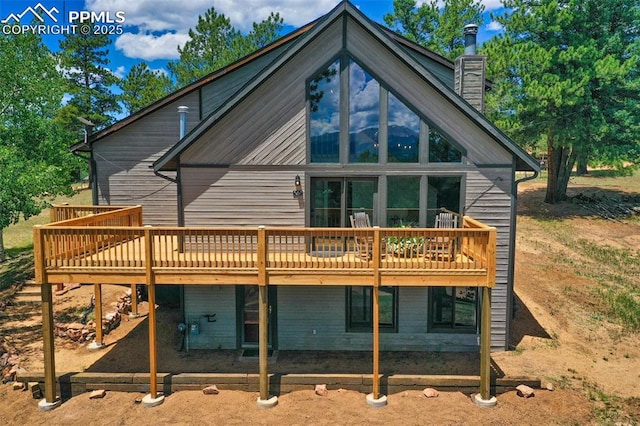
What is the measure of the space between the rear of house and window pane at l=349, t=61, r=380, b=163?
1.1 inches

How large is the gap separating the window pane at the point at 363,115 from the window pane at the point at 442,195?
5.82ft

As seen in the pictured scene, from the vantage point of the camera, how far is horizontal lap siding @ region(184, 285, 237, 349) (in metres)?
12.9

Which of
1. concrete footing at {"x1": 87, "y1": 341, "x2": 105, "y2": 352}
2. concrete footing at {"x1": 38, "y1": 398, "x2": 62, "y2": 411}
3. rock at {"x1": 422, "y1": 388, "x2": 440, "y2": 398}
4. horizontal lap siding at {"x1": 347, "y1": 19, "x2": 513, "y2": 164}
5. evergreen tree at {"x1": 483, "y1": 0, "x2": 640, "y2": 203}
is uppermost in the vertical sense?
evergreen tree at {"x1": 483, "y1": 0, "x2": 640, "y2": 203}

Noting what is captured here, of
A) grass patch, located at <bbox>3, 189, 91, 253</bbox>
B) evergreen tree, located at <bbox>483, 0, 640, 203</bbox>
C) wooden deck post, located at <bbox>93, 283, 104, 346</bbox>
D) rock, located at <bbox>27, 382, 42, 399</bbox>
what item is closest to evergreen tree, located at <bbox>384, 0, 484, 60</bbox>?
evergreen tree, located at <bbox>483, 0, 640, 203</bbox>

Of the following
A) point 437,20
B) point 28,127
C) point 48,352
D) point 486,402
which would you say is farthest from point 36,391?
point 437,20

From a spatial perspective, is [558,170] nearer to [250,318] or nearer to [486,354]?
[486,354]

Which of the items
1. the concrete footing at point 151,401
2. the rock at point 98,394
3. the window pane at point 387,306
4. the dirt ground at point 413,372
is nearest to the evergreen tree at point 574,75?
the dirt ground at point 413,372

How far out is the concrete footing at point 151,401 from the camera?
402 inches

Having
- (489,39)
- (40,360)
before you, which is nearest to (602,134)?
(489,39)

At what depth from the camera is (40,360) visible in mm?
12094

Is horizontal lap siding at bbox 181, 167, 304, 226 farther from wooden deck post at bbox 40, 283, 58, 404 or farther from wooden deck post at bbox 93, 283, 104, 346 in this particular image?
wooden deck post at bbox 40, 283, 58, 404

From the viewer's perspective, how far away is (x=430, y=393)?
10469 mm

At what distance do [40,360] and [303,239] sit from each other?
7.88 meters

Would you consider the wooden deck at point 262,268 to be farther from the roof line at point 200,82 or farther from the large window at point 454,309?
the roof line at point 200,82
